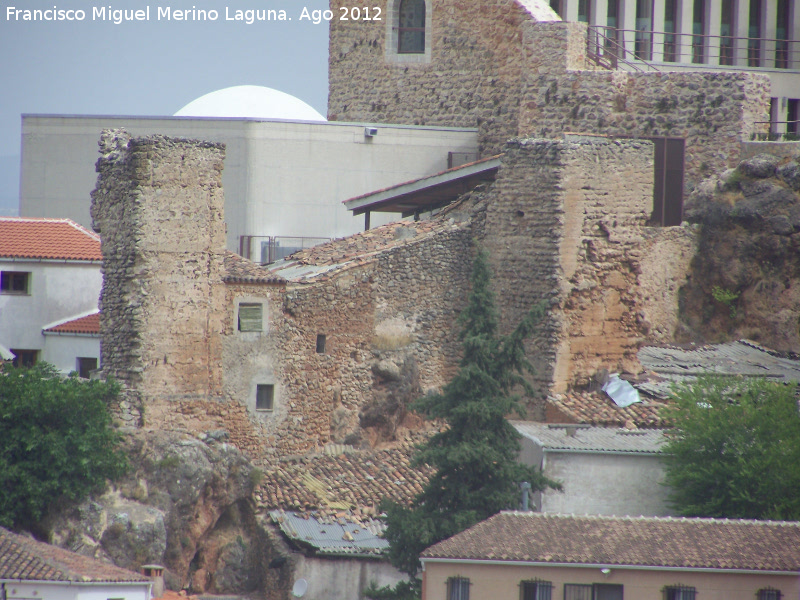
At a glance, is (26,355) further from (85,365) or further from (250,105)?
(250,105)

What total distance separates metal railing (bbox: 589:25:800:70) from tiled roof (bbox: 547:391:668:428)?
18091 millimetres

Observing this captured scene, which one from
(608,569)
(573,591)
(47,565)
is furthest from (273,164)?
(608,569)

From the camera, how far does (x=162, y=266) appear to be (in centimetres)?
3039

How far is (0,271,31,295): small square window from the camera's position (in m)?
37.1

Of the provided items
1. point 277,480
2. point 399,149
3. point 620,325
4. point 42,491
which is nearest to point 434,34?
point 399,149

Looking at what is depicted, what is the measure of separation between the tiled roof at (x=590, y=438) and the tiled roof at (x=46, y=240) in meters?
11.6

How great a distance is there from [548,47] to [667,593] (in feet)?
53.9

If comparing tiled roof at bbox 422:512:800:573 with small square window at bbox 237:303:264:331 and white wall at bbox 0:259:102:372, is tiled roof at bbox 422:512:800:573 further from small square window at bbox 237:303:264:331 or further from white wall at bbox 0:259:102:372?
white wall at bbox 0:259:102:372

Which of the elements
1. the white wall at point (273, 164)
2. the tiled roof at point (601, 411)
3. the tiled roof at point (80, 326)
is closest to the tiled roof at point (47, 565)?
the tiled roof at point (601, 411)

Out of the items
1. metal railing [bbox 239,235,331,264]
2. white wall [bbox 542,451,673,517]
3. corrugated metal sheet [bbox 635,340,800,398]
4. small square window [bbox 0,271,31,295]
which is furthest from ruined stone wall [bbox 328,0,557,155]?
white wall [bbox 542,451,673,517]

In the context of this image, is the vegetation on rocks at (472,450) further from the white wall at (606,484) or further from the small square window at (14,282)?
the small square window at (14,282)

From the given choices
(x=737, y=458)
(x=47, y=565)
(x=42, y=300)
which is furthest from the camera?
(x=42, y=300)

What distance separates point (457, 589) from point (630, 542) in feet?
9.24

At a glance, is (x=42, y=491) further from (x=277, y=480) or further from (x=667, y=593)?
(x=667, y=593)
